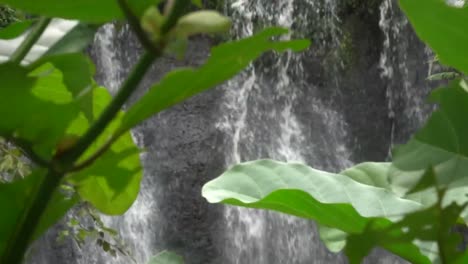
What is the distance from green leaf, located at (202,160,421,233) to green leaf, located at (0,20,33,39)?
15cm

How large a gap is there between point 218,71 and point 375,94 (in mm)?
5234

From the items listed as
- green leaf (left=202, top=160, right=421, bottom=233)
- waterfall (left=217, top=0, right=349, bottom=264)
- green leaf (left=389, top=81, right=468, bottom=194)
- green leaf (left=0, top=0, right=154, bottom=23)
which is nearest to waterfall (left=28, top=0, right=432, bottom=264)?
waterfall (left=217, top=0, right=349, bottom=264)

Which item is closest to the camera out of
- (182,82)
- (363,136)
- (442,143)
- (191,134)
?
(182,82)

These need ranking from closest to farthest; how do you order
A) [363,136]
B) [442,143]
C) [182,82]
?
[182,82] < [442,143] < [363,136]

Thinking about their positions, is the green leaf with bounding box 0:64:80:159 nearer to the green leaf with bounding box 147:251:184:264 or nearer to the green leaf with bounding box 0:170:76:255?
the green leaf with bounding box 0:170:76:255

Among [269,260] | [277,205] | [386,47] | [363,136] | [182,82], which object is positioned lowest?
[269,260]

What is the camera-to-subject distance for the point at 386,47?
5.32 metres

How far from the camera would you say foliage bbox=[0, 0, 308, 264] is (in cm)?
19

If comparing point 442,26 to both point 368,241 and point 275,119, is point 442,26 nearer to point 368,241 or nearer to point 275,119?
point 368,241

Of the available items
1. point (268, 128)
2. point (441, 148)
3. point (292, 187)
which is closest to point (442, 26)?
point (441, 148)

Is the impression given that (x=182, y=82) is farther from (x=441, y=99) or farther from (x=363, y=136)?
(x=363, y=136)

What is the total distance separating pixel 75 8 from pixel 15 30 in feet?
0.24

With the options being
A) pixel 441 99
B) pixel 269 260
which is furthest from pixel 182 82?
pixel 269 260

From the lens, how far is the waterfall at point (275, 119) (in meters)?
4.95
